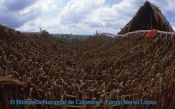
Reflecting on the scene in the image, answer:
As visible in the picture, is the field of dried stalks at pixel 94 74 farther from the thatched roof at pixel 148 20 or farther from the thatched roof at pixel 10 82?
the thatched roof at pixel 148 20

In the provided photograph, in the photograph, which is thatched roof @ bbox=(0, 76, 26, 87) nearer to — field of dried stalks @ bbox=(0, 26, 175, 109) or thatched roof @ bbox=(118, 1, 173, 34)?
field of dried stalks @ bbox=(0, 26, 175, 109)

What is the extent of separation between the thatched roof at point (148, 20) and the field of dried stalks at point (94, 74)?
271 cm

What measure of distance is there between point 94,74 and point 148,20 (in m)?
6.79

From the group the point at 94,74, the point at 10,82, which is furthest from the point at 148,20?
the point at 10,82

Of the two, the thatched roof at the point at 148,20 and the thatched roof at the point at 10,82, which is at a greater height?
the thatched roof at the point at 148,20

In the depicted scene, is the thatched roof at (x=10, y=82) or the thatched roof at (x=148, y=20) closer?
the thatched roof at (x=10, y=82)

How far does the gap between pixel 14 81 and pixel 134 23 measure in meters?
8.99

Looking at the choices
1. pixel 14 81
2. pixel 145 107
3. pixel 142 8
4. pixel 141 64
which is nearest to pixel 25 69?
pixel 14 81

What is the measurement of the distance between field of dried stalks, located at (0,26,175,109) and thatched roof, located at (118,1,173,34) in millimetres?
2706

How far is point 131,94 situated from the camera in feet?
20.4

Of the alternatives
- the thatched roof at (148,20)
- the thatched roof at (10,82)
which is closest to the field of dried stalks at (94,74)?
the thatched roof at (10,82)

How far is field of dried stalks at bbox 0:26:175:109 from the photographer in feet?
19.5

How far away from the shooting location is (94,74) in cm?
856

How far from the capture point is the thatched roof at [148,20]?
13602mm
